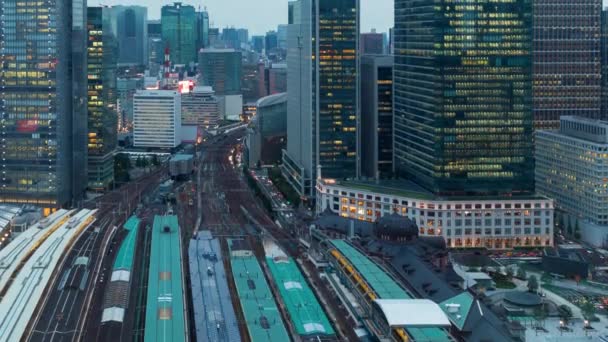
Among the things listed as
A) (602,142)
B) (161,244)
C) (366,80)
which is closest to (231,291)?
(161,244)

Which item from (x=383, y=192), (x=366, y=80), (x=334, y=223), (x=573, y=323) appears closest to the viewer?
(x=573, y=323)

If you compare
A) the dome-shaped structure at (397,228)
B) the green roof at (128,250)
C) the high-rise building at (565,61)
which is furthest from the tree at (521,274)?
the high-rise building at (565,61)

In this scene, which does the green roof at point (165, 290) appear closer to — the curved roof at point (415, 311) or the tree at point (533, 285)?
the curved roof at point (415, 311)

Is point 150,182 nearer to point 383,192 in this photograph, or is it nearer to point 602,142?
point 383,192

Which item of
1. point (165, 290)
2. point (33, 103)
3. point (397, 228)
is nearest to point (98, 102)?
point (33, 103)

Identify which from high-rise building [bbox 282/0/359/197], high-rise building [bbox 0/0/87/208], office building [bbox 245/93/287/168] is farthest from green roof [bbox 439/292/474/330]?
office building [bbox 245/93/287/168]

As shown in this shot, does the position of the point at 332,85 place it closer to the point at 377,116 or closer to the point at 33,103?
the point at 377,116

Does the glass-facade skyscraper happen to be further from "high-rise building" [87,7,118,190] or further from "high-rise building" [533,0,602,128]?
"high-rise building" [87,7,118,190]
